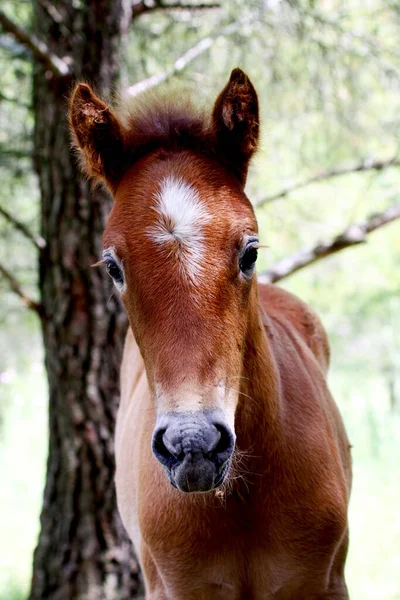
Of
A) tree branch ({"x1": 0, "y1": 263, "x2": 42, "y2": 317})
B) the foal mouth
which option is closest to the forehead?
the foal mouth

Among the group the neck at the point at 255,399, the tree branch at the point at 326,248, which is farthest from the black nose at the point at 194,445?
the tree branch at the point at 326,248

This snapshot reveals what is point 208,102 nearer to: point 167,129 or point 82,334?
point 167,129

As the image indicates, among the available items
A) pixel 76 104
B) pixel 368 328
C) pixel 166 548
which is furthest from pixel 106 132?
pixel 368 328

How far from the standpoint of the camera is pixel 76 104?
108 inches

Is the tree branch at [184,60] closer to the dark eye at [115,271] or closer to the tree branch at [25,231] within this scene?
the tree branch at [25,231]

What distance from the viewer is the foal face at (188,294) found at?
6.87 feet

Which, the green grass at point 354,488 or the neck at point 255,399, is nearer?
the neck at point 255,399

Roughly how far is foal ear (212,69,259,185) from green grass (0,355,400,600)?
3.95 metres

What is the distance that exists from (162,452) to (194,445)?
0.53 ft

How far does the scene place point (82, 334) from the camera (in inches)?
188

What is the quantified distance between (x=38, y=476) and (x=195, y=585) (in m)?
6.76

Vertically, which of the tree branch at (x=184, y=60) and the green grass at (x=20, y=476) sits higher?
the tree branch at (x=184, y=60)

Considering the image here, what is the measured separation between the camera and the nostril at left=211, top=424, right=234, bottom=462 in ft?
6.88

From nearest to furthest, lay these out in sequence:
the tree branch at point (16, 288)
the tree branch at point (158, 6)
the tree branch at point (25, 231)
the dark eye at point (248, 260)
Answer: the dark eye at point (248, 260) < the tree branch at point (25, 231) < the tree branch at point (16, 288) < the tree branch at point (158, 6)
